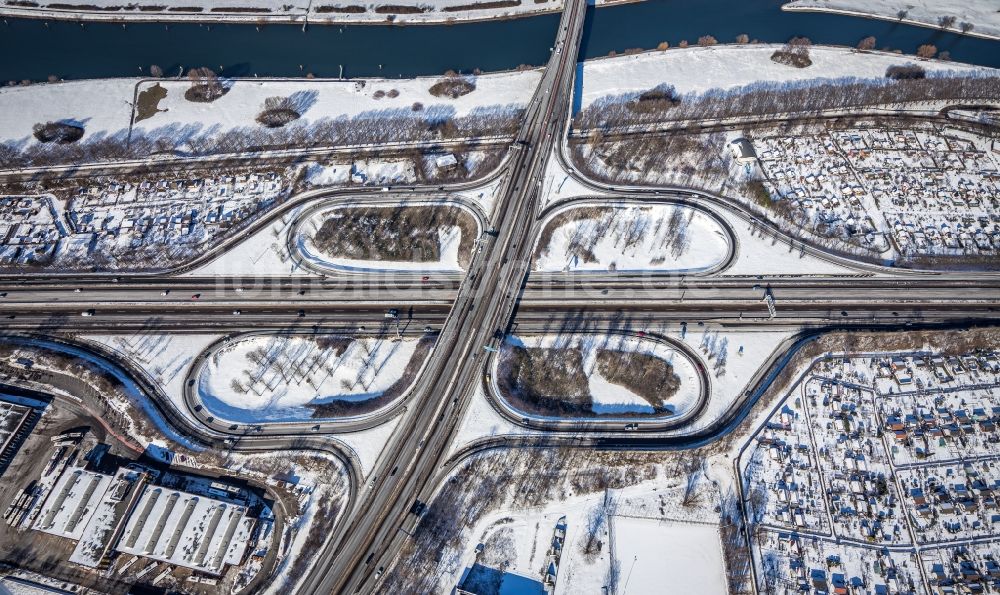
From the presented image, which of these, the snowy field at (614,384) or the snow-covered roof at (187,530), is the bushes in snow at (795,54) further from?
the snow-covered roof at (187,530)

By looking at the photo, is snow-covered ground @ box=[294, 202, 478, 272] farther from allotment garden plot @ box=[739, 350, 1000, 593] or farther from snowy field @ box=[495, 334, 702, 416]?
allotment garden plot @ box=[739, 350, 1000, 593]

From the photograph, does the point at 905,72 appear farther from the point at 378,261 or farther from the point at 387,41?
the point at 378,261

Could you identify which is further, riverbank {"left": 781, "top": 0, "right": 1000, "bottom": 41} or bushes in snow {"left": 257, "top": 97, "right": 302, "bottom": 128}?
riverbank {"left": 781, "top": 0, "right": 1000, "bottom": 41}

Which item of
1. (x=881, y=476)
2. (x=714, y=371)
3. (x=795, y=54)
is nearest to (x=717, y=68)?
(x=795, y=54)

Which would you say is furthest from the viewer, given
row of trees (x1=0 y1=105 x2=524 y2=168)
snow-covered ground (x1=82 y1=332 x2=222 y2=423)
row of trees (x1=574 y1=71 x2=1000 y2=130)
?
row of trees (x1=574 y1=71 x2=1000 y2=130)

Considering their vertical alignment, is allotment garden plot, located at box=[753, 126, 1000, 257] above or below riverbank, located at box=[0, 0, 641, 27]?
below

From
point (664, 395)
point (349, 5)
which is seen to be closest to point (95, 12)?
point (349, 5)

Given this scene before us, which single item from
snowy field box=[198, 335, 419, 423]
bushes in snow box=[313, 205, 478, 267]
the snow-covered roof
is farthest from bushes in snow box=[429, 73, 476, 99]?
the snow-covered roof

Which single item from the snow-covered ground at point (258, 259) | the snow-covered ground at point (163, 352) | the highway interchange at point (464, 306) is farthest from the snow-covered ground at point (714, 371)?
the snow-covered ground at point (163, 352)
